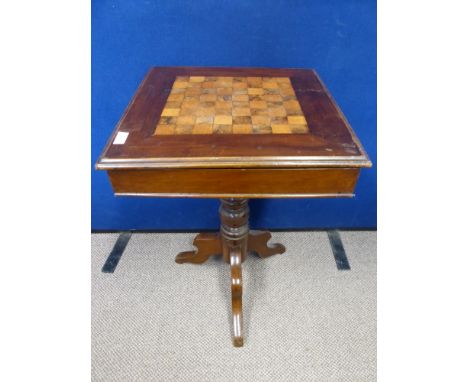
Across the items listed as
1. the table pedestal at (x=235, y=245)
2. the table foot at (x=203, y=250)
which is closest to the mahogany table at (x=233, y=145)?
the table pedestal at (x=235, y=245)

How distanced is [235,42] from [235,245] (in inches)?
32.3

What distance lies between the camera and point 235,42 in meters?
1.52

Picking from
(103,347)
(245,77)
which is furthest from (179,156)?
(103,347)

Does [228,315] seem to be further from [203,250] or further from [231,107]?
[231,107]

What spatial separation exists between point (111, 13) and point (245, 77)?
1.91 ft

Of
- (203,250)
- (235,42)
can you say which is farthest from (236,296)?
(235,42)

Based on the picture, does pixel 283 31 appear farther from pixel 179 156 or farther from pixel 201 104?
pixel 179 156

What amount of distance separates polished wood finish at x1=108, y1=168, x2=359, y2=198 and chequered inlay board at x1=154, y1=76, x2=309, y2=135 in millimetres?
138

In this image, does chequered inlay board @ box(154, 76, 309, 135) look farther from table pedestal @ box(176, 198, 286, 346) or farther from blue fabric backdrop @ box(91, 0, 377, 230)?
table pedestal @ box(176, 198, 286, 346)

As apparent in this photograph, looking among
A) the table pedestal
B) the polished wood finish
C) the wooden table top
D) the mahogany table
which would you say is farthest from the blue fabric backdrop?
the polished wood finish

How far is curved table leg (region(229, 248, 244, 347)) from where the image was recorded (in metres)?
1.45

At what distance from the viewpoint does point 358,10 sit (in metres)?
1.47

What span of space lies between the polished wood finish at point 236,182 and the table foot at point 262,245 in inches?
32.3

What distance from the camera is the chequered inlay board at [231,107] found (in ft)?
3.46
